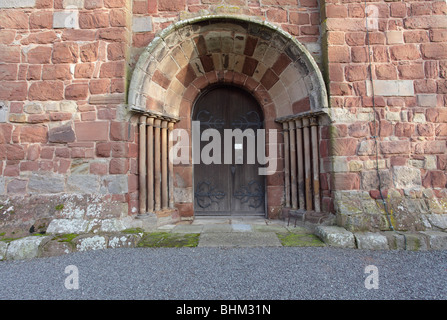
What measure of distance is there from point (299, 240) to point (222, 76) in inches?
116

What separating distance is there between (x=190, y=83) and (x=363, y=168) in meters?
3.01

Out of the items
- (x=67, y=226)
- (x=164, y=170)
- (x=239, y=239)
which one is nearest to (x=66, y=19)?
(x=164, y=170)

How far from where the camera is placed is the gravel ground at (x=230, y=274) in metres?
1.77

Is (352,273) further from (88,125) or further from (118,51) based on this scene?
(118,51)

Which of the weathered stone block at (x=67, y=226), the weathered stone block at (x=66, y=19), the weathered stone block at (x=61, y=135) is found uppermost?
the weathered stone block at (x=66, y=19)

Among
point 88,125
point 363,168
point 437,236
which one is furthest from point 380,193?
point 88,125

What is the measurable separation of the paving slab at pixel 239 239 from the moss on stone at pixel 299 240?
9 cm

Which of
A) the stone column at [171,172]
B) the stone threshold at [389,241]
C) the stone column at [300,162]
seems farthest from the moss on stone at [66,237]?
the stone column at [300,162]

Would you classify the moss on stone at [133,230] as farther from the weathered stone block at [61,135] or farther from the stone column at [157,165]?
the weathered stone block at [61,135]

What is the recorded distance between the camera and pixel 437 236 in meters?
2.71

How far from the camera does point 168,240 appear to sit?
9.33 feet

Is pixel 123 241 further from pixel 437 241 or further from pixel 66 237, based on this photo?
pixel 437 241

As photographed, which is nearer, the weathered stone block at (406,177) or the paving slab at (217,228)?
the weathered stone block at (406,177)

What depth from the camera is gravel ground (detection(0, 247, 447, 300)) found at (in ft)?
→ 5.80
